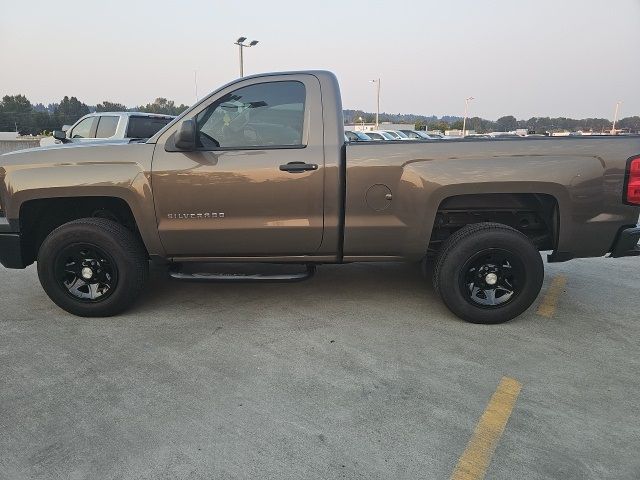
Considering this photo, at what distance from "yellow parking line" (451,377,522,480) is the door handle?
2.01 meters

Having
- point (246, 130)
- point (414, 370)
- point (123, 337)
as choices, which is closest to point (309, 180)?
point (246, 130)

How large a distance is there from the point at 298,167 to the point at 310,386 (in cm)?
163

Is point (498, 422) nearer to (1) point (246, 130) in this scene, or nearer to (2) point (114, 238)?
(1) point (246, 130)

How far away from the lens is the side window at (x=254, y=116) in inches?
143

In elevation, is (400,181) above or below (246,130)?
below

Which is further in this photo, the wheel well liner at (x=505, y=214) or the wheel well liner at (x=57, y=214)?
the wheel well liner at (x=57, y=214)

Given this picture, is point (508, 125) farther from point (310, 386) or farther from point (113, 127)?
point (310, 386)

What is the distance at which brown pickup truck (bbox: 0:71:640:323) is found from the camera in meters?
3.47

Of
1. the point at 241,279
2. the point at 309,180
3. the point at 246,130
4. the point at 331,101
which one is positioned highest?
the point at 331,101

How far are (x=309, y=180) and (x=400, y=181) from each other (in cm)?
71

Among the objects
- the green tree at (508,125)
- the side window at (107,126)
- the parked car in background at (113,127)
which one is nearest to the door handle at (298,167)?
the parked car in background at (113,127)

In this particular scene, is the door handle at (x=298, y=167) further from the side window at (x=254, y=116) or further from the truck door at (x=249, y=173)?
the side window at (x=254, y=116)

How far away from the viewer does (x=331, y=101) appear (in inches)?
143

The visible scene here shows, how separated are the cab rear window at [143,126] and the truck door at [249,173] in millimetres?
7073
